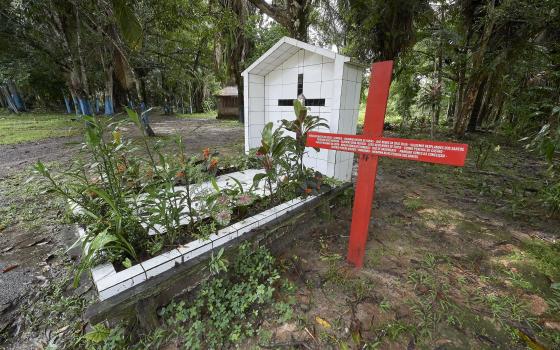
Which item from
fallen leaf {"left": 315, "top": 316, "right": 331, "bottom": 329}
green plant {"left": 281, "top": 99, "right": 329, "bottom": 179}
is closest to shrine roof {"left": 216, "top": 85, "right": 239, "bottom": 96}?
green plant {"left": 281, "top": 99, "right": 329, "bottom": 179}

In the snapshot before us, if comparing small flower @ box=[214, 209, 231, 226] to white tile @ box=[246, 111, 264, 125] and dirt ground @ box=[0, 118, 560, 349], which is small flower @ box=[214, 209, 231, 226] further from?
white tile @ box=[246, 111, 264, 125]

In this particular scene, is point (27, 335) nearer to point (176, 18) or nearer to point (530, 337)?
point (530, 337)

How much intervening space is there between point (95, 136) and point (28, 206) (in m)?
2.94

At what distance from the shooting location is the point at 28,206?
3.22m

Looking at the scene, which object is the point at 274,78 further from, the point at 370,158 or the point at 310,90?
the point at 370,158

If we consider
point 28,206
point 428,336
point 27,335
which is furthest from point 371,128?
point 28,206

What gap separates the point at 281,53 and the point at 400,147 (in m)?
3.13

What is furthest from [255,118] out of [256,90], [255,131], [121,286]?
[121,286]

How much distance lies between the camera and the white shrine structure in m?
3.33

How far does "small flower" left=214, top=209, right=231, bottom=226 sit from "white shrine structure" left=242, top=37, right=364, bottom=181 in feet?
6.53

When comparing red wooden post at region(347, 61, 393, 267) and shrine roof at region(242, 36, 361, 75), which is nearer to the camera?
red wooden post at region(347, 61, 393, 267)

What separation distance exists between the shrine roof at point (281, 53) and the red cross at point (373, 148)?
1.61 meters

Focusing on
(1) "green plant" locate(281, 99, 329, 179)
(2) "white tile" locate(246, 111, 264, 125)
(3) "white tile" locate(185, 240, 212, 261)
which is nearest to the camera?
(3) "white tile" locate(185, 240, 212, 261)

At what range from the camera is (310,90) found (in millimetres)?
3859
